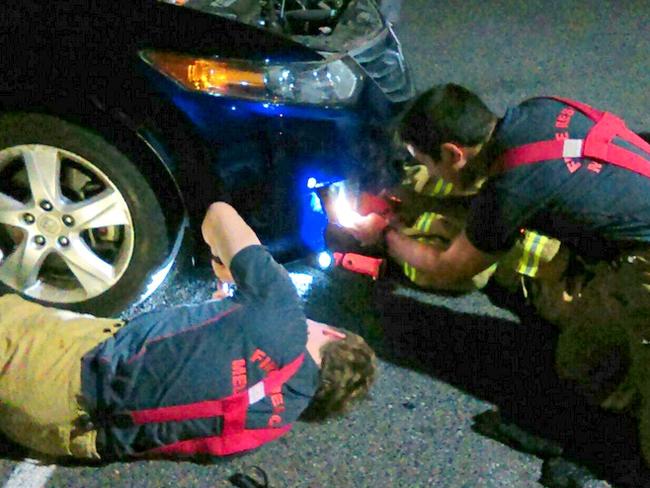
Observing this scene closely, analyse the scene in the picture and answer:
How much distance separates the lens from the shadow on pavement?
2.83 meters

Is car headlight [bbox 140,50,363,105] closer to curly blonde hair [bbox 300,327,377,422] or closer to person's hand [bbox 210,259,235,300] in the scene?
person's hand [bbox 210,259,235,300]

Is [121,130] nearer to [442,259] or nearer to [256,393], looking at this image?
[256,393]

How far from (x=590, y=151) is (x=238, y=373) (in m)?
1.38

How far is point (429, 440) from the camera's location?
9.41ft

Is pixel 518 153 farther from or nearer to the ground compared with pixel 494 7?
nearer to the ground

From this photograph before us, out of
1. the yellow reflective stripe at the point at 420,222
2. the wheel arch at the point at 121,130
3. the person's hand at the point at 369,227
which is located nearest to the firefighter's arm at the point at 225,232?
the wheel arch at the point at 121,130

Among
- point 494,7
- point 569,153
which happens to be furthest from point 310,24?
point 494,7

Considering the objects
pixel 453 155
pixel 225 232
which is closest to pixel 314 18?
pixel 453 155

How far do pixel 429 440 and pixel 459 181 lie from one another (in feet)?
3.21

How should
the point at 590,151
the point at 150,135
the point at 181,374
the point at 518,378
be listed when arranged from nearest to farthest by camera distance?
the point at 181,374 → the point at 590,151 → the point at 150,135 → the point at 518,378

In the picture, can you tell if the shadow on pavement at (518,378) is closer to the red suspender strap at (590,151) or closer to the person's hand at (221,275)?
the person's hand at (221,275)

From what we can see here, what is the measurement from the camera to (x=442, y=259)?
3.01 meters

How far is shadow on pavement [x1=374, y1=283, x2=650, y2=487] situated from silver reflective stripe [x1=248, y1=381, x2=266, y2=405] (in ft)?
2.72

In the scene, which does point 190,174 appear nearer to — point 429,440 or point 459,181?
point 459,181
